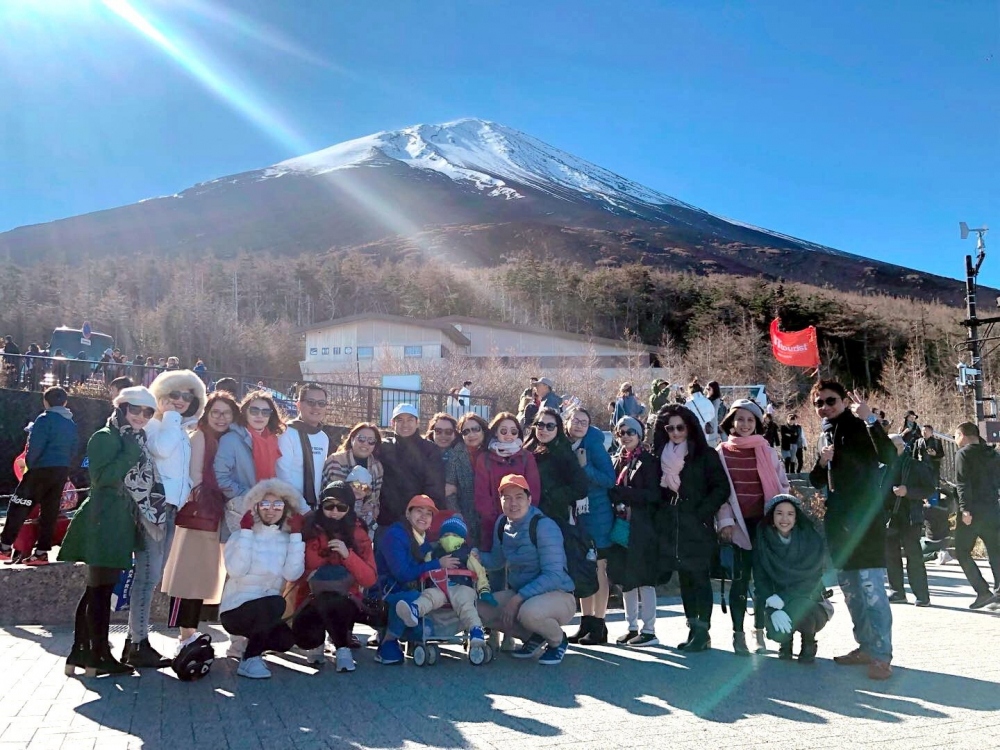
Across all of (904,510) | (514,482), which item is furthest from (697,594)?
(904,510)

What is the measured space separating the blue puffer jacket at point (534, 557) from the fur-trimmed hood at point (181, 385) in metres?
2.19

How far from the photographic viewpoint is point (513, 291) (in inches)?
2744

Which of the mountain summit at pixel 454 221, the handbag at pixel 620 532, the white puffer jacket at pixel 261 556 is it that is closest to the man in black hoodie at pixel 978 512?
the handbag at pixel 620 532

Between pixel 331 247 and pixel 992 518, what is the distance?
11922 centimetres

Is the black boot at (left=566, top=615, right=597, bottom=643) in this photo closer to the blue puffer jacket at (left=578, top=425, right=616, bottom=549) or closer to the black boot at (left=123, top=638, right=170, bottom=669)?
the blue puffer jacket at (left=578, top=425, right=616, bottom=549)

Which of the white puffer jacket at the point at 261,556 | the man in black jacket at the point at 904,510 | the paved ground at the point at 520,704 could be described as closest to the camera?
the paved ground at the point at 520,704

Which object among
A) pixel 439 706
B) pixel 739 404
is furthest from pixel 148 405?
pixel 739 404

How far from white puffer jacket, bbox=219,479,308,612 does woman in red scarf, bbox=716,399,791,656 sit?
2.87 metres

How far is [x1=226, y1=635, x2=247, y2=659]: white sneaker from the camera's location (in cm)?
466

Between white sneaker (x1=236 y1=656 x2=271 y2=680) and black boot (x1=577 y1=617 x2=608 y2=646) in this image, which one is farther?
black boot (x1=577 y1=617 x2=608 y2=646)

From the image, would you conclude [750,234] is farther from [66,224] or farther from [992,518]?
[992,518]

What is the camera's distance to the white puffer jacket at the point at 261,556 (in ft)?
14.5

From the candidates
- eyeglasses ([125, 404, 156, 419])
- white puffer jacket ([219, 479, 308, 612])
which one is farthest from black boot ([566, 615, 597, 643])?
eyeglasses ([125, 404, 156, 419])

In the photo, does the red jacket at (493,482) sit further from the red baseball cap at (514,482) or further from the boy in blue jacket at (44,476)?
the boy in blue jacket at (44,476)
